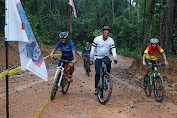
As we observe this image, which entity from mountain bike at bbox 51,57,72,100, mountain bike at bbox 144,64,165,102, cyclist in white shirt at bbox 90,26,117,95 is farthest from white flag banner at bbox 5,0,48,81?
mountain bike at bbox 144,64,165,102

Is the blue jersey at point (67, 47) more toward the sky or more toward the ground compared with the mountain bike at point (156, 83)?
more toward the sky

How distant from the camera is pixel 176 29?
838 inches

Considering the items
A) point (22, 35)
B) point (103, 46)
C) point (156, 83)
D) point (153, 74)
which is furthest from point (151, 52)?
point (22, 35)

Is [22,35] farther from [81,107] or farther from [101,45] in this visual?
[101,45]

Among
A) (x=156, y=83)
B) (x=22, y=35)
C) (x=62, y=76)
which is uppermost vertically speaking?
(x=22, y=35)

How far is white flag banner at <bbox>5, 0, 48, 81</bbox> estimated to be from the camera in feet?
12.3

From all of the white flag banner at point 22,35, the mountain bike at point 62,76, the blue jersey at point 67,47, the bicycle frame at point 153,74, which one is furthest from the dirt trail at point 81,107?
the white flag banner at point 22,35

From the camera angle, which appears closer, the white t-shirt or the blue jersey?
the white t-shirt

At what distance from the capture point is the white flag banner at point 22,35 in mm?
3742

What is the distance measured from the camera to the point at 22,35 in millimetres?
3812

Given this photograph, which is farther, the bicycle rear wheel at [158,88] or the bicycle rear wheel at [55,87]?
the bicycle rear wheel at [158,88]

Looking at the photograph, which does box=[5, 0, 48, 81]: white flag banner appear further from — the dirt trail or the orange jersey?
the orange jersey

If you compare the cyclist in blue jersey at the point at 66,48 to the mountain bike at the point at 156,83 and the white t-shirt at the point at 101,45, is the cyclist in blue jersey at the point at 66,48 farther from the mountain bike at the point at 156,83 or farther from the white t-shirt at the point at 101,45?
the mountain bike at the point at 156,83

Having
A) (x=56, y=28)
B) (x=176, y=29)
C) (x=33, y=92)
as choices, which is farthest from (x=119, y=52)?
(x=33, y=92)
